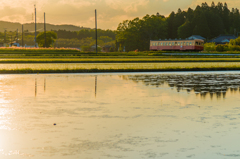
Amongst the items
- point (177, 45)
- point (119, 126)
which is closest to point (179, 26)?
point (177, 45)

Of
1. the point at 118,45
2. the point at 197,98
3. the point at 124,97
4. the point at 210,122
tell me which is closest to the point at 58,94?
the point at 124,97

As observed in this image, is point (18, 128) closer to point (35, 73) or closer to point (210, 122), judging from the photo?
point (210, 122)

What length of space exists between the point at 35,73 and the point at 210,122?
19756 mm

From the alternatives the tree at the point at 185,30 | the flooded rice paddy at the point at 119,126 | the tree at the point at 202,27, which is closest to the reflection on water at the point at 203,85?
the flooded rice paddy at the point at 119,126

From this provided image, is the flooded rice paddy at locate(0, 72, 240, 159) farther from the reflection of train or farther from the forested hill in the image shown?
the forested hill

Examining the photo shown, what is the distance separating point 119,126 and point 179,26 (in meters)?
145

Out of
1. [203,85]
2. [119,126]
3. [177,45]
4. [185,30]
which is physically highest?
[185,30]

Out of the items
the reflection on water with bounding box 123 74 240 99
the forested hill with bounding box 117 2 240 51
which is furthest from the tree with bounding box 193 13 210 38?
the reflection on water with bounding box 123 74 240 99

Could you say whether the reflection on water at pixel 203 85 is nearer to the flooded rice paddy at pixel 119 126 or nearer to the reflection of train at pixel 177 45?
the flooded rice paddy at pixel 119 126

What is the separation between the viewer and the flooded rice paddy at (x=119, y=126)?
6258 mm

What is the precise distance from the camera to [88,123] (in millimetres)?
8539

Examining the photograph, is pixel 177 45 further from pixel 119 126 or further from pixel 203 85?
pixel 119 126

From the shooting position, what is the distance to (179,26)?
14875 cm

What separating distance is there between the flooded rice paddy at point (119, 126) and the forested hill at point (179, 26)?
357 ft
